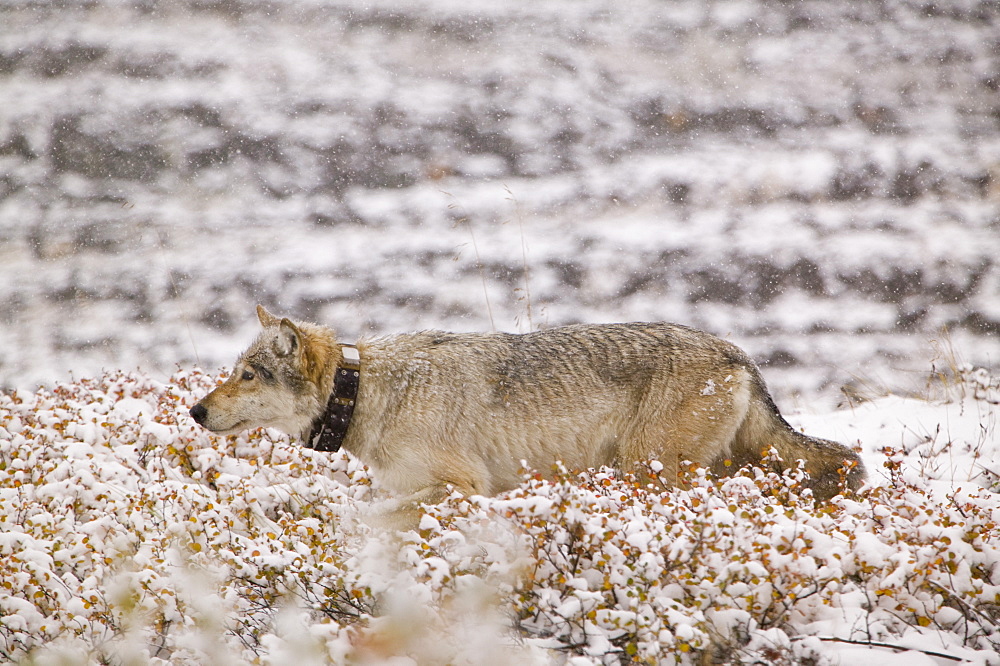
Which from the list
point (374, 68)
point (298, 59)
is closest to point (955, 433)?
point (374, 68)

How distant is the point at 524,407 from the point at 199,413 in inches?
86.9

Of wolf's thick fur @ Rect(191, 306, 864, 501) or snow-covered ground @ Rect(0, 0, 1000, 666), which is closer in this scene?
snow-covered ground @ Rect(0, 0, 1000, 666)

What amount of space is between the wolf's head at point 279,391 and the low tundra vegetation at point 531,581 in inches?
28.3

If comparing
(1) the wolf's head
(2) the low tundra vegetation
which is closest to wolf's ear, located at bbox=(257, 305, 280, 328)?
(1) the wolf's head

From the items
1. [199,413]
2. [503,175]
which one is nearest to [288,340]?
[199,413]

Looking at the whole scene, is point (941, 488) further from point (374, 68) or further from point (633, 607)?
point (374, 68)

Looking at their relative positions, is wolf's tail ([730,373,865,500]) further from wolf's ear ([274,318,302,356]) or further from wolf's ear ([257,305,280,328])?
wolf's ear ([257,305,280,328])

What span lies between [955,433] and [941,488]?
1569 mm

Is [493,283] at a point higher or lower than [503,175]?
lower

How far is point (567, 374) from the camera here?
515 cm

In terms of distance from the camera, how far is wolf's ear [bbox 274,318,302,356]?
5.00 metres

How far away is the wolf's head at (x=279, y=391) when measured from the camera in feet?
16.5

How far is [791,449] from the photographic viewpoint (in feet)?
16.3

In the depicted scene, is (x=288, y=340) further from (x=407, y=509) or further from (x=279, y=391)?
(x=407, y=509)
